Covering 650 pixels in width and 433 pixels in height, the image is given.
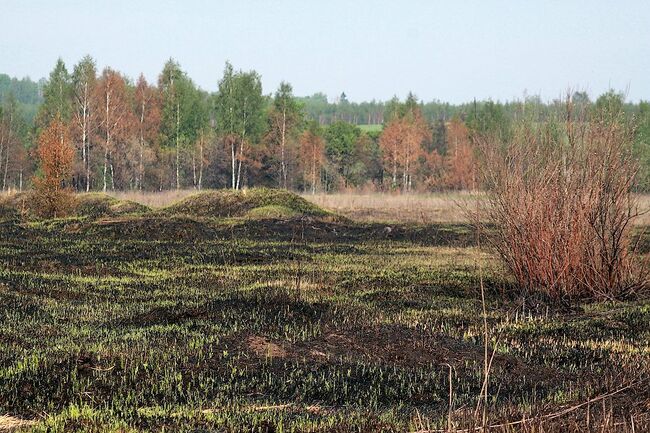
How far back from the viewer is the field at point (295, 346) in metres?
7.37

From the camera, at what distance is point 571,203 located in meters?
15.3

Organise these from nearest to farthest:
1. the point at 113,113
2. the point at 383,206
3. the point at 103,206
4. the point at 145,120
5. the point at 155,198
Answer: the point at 103,206 < the point at 383,206 < the point at 155,198 < the point at 113,113 < the point at 145,120

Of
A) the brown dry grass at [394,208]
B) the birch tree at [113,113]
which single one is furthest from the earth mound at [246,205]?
the birch tree at [113,113]

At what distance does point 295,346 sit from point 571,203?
6999 millimetres

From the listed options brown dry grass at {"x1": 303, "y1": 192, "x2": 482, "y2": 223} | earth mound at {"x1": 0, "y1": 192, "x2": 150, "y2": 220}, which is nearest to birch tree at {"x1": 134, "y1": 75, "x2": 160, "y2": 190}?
earth mound at {"x1": 0, "y1": 192, "x2": 150, "y2": 220}

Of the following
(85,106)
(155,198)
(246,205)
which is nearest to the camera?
(246,205)

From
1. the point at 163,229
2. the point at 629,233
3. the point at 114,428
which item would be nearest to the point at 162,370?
the point at 114,428

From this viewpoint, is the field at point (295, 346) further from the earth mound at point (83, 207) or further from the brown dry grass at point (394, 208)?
the brown dry grass at point (394, 208)

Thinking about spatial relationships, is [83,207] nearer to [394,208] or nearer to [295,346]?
[394,208]

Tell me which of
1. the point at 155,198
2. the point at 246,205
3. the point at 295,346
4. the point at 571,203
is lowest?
the point at 295,346

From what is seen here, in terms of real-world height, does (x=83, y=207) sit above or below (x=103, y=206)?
below

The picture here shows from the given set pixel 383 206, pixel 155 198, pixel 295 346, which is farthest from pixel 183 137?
pixel 295 346

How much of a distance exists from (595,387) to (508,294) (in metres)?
8.01

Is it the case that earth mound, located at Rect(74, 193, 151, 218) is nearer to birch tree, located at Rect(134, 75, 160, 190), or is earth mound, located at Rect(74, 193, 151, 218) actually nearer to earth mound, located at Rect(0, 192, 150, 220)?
earth mound, located at Rect(0, 192, 150, 220)
